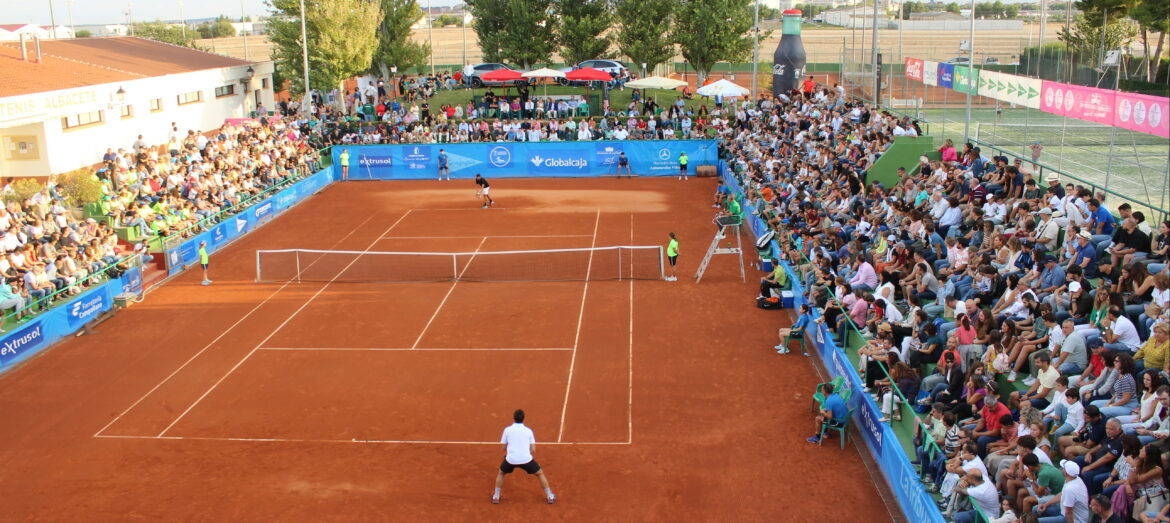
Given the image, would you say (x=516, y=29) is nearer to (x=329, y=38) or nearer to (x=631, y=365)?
(x=329, y=38)

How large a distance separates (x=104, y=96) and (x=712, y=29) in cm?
3218

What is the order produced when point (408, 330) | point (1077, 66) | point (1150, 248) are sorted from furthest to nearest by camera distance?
point (1077, 66) < point (408, 330) < point (1150, 248)

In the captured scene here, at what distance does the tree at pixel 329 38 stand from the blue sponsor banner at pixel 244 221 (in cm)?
1030

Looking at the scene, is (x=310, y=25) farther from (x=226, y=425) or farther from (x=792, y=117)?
(x=226, y=425)

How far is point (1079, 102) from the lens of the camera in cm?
1958

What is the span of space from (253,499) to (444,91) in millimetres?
48243

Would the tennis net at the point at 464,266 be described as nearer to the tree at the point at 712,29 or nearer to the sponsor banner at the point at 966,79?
the sponsor banner at the point at 966,79

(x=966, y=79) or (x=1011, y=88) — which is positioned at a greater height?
(x=966, y=79)

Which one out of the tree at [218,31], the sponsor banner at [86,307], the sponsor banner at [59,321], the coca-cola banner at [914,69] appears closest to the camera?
the sponsor banner at [59,321]

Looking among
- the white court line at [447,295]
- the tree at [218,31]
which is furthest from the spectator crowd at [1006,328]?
the tree at [218,31]

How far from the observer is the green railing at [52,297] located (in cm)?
2116

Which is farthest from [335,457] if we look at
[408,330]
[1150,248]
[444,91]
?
[444,91]

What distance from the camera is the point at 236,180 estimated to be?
114 ft

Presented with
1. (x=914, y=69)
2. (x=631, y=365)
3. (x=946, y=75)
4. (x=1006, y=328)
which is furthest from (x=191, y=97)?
(x=1006, y=328)
